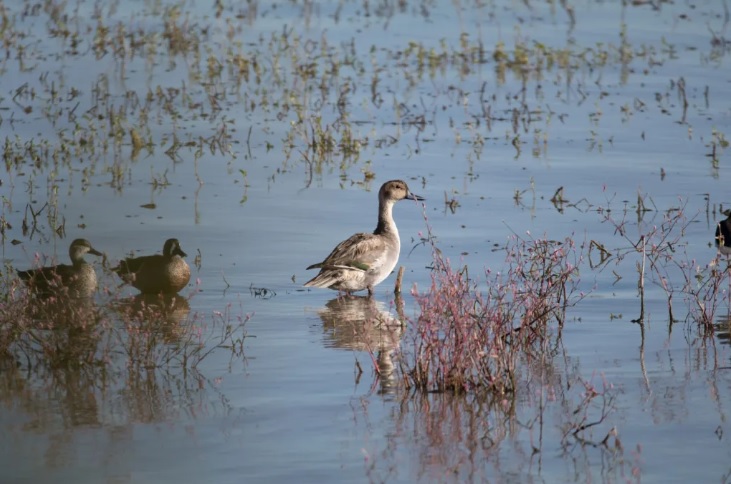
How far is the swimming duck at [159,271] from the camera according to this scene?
1169 centimetres

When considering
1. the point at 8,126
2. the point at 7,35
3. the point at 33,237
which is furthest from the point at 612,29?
the point at 33,237

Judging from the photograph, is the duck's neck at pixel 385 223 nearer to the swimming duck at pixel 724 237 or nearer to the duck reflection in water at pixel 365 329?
the duck reflection in water at pixel 365 329

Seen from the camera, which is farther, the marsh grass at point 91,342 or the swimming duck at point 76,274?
the swimming duck at point 76,274

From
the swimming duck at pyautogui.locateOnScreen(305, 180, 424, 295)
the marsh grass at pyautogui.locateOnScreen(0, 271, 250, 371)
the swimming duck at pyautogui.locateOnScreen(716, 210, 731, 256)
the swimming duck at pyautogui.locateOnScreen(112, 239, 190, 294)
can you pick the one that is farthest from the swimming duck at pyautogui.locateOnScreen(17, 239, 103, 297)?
the swimming duck at pyautogui.locateOnScreen(716, 210, 731, 256)

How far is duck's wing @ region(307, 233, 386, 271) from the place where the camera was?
12039 millimetres

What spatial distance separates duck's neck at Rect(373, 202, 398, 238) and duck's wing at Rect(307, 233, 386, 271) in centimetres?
37

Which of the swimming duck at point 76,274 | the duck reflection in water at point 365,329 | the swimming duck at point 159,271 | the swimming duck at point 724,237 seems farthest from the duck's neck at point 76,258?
the swimming duck at point 724,237

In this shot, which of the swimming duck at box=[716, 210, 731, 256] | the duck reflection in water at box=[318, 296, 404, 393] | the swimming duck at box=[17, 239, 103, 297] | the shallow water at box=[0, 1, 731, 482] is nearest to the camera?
the shallow water at box=[0, 1, 731, 482]

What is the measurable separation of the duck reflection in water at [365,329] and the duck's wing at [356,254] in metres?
0.31

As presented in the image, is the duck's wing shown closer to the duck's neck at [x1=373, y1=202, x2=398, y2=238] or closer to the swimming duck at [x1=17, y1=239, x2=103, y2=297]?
the duck's neck at [x1=373, y1=202, x2=398, y2=238]

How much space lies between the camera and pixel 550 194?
15734 millimetres

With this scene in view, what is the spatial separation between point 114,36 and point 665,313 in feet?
53.4

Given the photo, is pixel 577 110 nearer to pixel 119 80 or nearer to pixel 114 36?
pixel 119 80

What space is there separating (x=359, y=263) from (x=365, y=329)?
116 inches
